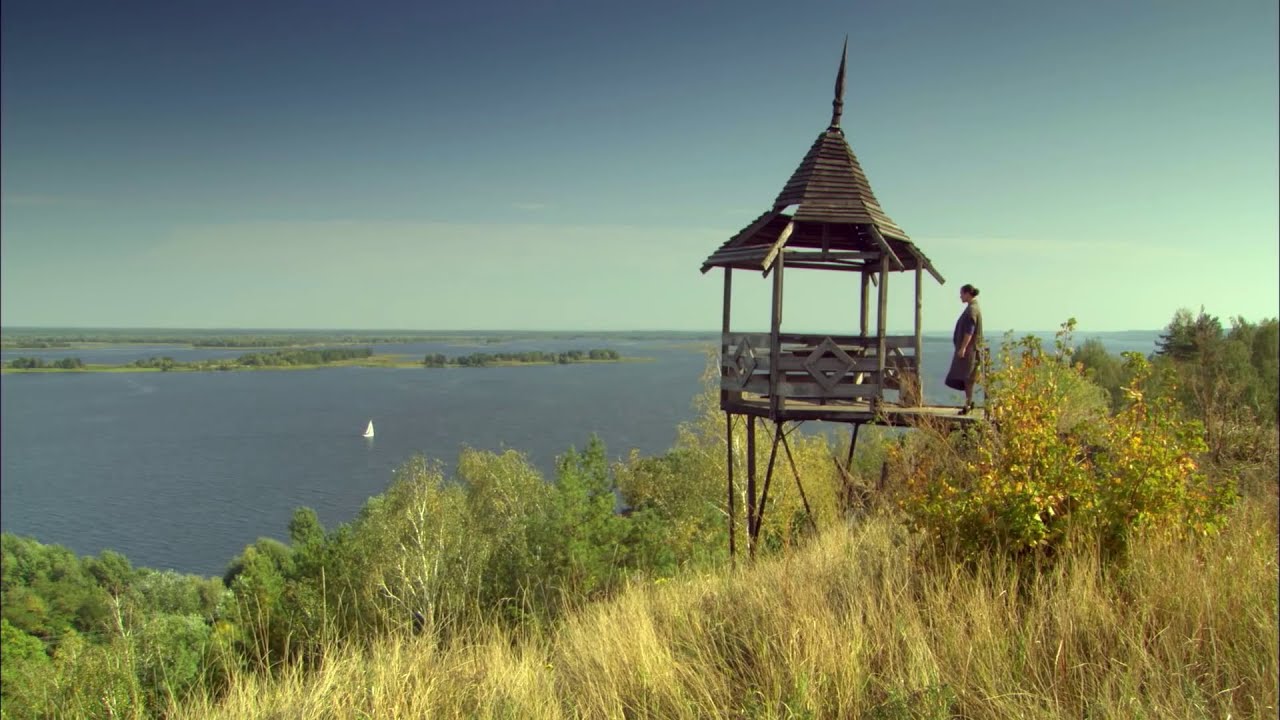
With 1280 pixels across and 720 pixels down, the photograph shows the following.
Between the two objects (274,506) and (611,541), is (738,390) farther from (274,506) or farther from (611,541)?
(274,506)

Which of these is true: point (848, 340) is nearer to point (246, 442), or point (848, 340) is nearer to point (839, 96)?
point (839, 96)

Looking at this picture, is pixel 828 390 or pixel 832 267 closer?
pixel 828 390

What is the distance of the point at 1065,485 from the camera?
4.79 metres

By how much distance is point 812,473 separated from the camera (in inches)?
923

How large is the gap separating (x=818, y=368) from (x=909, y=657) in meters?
4.47

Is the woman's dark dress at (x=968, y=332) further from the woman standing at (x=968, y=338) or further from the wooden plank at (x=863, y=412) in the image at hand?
the wooden plank at (x=863, y=412)

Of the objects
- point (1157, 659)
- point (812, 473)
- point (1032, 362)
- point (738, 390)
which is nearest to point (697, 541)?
point (812, 473)

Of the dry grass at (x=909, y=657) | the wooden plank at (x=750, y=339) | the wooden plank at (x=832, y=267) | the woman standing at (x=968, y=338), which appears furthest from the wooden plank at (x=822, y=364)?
the dry grass at (x=909, y=657)

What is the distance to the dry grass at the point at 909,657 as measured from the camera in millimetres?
3457

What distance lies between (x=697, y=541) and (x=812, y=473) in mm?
4160

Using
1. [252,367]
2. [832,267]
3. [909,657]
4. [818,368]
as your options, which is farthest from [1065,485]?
[252,367]

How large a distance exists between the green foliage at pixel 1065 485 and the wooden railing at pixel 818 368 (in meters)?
2.80

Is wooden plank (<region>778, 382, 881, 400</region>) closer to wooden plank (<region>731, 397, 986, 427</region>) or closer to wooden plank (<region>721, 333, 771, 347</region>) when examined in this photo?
wooden plank (<region>731, 397, 986, 427</region>)

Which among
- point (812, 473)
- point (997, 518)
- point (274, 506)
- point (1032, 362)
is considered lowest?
point (274, 506)
